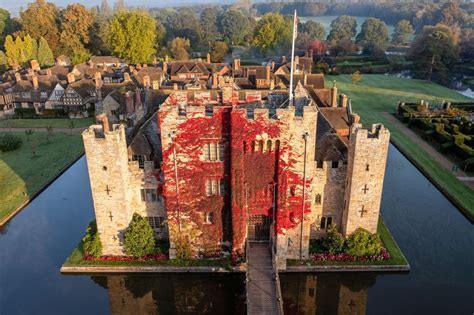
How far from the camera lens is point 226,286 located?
28938 millimetres

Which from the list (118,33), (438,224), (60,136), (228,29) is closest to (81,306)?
(438,224)

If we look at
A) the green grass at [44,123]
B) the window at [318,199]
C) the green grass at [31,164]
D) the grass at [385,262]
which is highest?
the window at [318,199]

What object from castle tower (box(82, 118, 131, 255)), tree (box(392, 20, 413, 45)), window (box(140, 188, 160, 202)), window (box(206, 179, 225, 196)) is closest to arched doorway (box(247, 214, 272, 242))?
window (box(206, 179, 225, 196))

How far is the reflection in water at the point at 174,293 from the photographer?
27406 mm

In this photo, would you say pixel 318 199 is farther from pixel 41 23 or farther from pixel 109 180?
pixel 41 23

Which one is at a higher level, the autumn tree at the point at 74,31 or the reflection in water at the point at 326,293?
the autumn tree at the point at 74,31

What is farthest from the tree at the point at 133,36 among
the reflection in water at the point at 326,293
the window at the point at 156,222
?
the reflection in water at the point at 326,293

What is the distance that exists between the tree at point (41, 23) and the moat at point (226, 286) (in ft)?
373

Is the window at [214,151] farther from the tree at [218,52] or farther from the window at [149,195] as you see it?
the tree at [218,52]

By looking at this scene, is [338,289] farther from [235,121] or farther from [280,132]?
[235,121]

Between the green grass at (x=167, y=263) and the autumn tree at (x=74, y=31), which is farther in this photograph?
the autumn tree at (x=74, y=31)

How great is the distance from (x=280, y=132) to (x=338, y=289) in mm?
12435

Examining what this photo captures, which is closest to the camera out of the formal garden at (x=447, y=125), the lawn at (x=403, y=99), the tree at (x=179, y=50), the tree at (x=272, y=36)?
the lawn at (x=403, y=99)

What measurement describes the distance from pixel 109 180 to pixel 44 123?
49.7 metres
